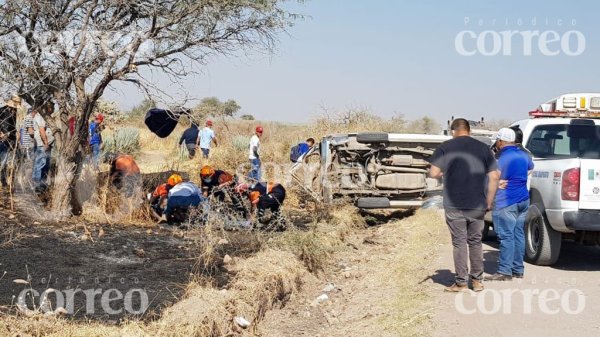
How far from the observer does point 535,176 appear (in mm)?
8156

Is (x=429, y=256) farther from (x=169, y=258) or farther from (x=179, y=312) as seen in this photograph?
(x=179, y=312)

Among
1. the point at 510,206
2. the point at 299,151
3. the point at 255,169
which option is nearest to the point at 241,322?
the point at 510,206

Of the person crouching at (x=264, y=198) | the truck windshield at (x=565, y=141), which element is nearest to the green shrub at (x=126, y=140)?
the person crouching at (x=264, y=198)

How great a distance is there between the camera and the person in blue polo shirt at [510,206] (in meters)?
7.41

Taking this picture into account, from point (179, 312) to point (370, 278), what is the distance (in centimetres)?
308

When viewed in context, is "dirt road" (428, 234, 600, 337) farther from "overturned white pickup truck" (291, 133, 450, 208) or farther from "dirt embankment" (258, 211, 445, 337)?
"overturned white pickup truck" (291, 133, 450, 208)

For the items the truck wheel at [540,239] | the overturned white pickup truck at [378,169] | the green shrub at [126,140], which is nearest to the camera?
the truck wheel at [540,239]

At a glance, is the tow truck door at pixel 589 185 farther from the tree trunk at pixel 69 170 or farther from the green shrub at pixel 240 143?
the green shrub at pixel 240 143

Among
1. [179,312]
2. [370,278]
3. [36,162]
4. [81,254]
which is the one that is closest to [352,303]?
[370,278]

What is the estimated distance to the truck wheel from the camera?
791cm

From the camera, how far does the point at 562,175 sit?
24.3 feet

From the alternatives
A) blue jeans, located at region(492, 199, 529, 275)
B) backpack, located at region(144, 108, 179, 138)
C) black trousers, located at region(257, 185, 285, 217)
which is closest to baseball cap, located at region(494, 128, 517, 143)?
blue jeans, located at region(492, 199, 529, 275)

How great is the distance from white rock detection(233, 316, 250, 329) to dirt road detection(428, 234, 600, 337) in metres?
1.71

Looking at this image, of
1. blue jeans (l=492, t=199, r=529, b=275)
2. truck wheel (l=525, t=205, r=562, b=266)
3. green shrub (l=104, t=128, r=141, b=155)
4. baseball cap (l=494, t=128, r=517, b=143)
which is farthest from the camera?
green shrub (l=104, t=128, r=141, b=155)
